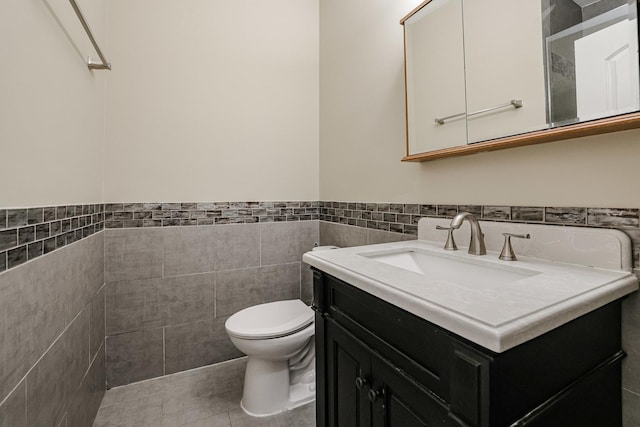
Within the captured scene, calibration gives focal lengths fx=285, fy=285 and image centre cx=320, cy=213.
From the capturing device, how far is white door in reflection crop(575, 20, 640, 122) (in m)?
0.69

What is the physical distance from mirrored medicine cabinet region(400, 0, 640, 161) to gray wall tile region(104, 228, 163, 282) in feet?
5.00

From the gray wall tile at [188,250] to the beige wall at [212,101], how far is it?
214mm

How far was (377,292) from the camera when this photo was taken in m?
0.66

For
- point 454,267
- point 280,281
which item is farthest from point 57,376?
point 454,267

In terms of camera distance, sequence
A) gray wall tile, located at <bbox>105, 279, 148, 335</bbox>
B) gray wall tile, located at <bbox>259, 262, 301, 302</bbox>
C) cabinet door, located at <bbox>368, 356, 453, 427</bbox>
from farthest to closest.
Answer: gray wall tile, located at <bbox>259, 262, 301, 302</bbox>
gray wall tile, located at <bbox>105, 279, 148, 335</bbox>
cabinet door, located at <bbox>368, 356, 453, 427</bbox>

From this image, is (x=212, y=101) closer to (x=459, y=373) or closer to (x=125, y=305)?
(x=125, y=305)

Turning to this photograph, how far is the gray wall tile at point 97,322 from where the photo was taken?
4.42 ft

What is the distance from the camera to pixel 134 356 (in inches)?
65.4

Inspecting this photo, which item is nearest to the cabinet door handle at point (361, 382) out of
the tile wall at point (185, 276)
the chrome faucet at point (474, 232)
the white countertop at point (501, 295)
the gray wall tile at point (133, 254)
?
the white countertop at point (501, 295)

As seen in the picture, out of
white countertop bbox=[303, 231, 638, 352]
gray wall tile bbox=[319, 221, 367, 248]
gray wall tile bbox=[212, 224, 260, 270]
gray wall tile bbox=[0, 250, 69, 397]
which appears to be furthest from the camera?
gray wall tile bbox=[212, 224, 260, 270]

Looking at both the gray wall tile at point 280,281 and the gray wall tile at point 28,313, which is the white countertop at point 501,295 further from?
the gray wall tile at point 280,281

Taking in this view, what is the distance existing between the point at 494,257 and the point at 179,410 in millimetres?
1641

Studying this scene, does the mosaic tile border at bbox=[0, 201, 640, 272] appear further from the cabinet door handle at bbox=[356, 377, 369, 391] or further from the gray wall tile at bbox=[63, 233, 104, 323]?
the cabinet door handle at bbox=[356, 377, 369, 391]

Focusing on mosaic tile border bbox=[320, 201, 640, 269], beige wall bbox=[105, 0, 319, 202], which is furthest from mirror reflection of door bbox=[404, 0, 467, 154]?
beige wall bbox=[105, 0, 319, 202]
